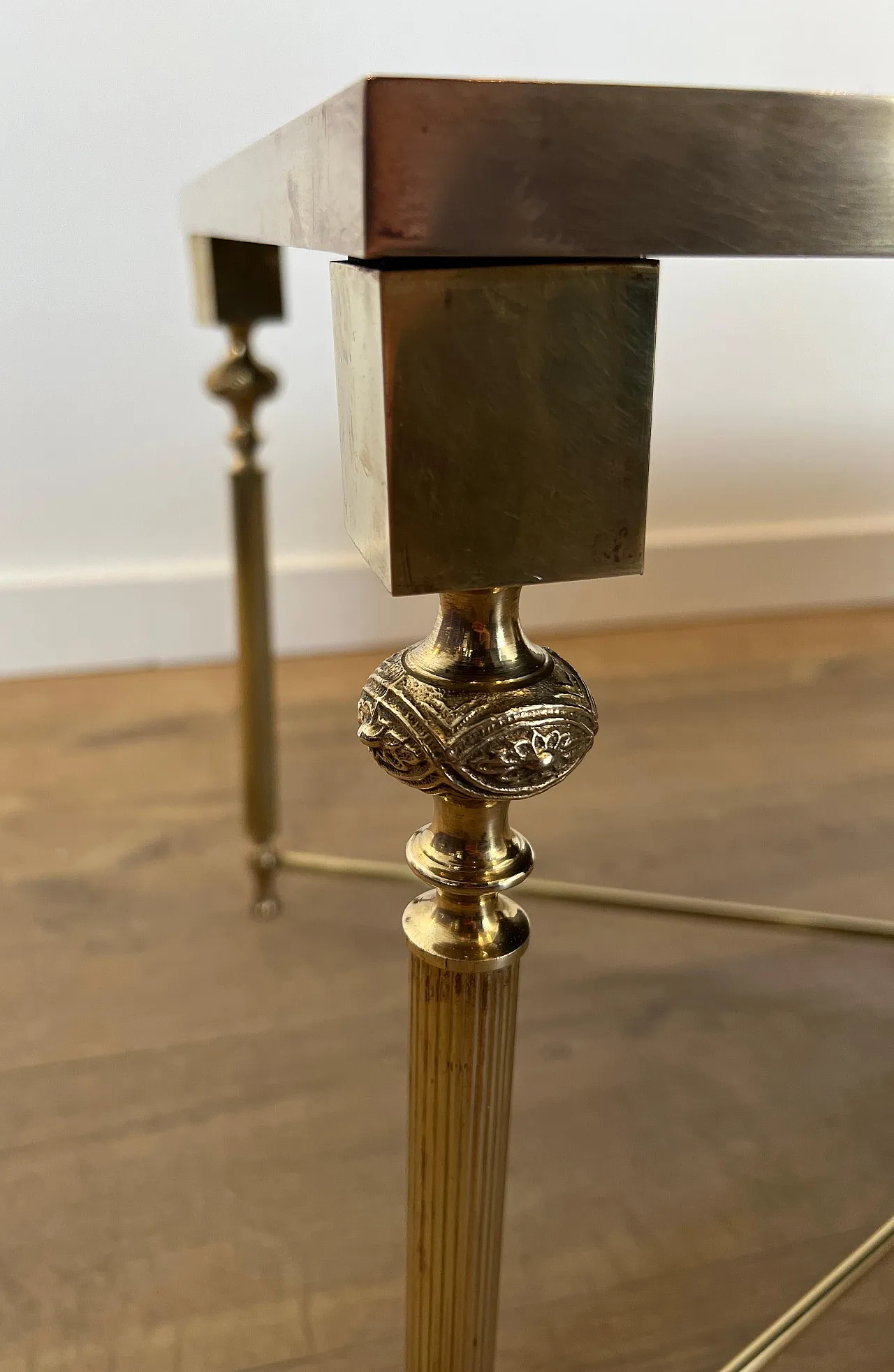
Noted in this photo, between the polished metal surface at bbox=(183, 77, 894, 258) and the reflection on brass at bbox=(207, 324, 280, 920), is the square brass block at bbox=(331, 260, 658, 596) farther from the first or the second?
the reflection on brass at bbox=(207, 324, 280, 920)

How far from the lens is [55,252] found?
1.29 metres

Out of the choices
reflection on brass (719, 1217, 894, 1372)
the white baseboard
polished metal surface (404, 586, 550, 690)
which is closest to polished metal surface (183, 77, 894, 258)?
polished metal surface (404, 586, 550, 690)

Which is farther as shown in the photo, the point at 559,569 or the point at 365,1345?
the point at 365,1345

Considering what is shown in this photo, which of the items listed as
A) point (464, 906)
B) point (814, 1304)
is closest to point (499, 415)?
point (464, 906)

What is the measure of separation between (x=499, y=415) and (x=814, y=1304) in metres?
0.52

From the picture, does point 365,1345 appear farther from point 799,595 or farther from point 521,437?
point 799,595

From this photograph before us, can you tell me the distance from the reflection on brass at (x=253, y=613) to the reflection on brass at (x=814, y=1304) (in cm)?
49

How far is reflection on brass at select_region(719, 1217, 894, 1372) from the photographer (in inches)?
20.9

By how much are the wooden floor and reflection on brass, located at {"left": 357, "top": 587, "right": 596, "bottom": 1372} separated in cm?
19

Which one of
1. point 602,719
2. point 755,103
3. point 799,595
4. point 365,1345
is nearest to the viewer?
point 755,103

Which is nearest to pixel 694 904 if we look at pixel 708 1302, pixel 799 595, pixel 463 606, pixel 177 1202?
pixel 708 1302

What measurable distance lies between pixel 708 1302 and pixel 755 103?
0.57m

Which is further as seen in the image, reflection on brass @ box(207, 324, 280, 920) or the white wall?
the white wall

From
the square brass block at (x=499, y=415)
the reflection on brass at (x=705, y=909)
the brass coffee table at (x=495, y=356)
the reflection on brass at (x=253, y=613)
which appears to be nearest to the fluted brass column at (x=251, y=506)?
the reflection on brass at (x=253, y=613)
